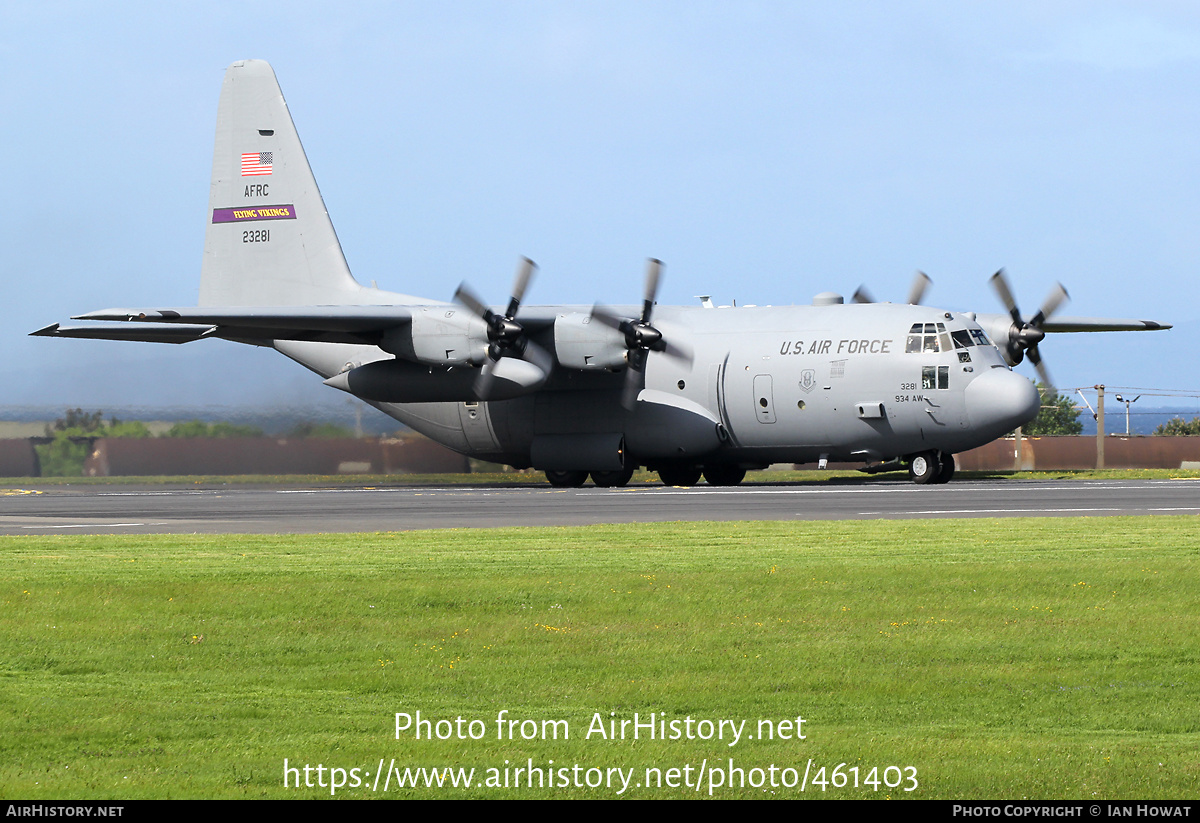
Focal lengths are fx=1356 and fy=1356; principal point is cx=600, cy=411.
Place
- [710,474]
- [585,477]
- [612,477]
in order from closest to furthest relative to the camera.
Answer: [612,477] → [585,477] → [710,474]

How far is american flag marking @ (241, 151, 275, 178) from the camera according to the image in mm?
42875

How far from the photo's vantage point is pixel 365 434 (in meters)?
41.8

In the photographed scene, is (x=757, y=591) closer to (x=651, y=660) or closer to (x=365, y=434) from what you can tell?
(x=651, y=660)

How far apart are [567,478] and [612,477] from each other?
4.43 feet

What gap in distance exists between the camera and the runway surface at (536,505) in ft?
72.5

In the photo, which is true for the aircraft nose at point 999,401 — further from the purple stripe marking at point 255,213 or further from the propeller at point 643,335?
the purple stripe marking at point 255,213

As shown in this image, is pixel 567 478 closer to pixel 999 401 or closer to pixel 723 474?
pixel 723 474

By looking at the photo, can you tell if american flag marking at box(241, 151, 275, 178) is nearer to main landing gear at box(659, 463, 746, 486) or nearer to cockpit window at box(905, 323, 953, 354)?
main landing gear at box(659, 463, 746, 486)

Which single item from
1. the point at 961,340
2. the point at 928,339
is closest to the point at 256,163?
the point at 928,339

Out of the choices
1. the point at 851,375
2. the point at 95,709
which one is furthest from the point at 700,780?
the point at 851,375

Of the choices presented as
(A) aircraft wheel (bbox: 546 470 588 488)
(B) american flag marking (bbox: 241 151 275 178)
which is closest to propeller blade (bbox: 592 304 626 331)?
(A) aircraft wheel (bbox: 546 470 588 488)

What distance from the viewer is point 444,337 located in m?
34.6

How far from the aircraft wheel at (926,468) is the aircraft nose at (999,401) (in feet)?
7.33
